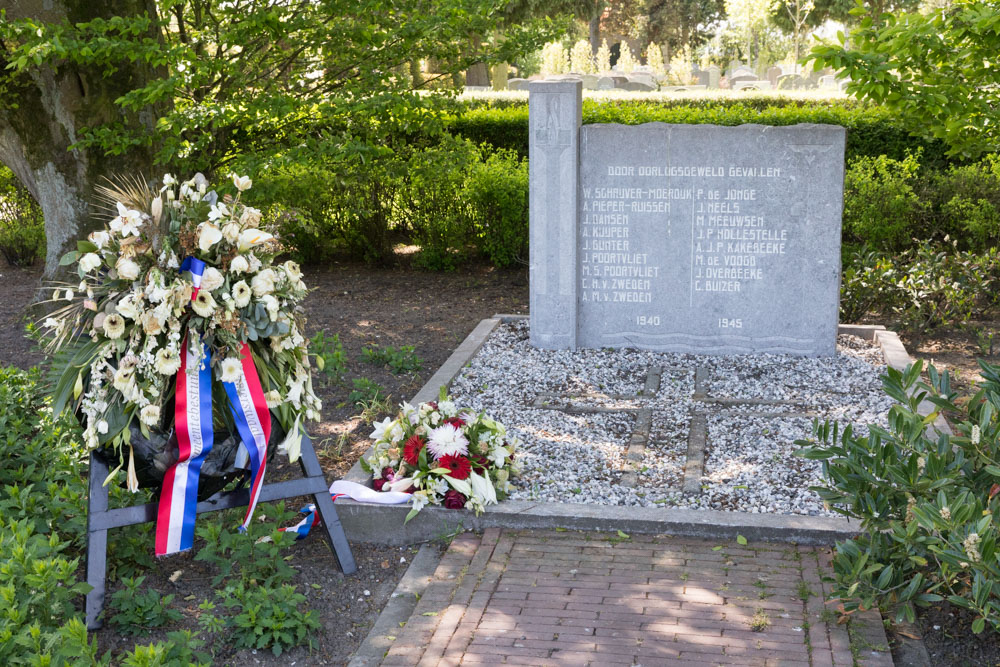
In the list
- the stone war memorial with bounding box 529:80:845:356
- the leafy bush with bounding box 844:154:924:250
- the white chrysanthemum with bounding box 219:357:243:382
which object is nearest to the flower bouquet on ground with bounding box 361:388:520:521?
the white chrysanthemum with bounding box 219:357:243:382

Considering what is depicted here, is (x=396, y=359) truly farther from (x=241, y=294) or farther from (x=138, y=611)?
(x=138, y=611)

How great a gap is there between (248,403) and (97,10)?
18.2 feet

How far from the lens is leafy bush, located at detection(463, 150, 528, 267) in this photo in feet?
31.6

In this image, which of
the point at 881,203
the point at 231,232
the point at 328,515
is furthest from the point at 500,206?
the point at 231,232

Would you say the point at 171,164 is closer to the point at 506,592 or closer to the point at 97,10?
the point at 97,10

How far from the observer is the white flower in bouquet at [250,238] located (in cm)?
357

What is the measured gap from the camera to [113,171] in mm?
8227

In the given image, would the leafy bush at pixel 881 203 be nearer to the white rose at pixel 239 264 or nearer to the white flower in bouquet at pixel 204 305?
the white rose at pixel 239 264

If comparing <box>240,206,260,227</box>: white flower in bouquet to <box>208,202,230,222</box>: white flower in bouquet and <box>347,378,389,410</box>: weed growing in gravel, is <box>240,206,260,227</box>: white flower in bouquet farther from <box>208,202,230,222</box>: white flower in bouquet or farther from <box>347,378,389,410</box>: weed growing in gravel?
<box>347,378,389,410</box>: weed growing in gravel

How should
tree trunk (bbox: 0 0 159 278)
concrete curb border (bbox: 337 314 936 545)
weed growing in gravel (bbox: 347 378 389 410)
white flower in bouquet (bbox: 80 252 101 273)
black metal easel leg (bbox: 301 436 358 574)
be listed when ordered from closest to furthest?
white flower in bouquet (bbox: 80 252 101 273) → black metal easel leg (bbox: 301 436 358 574) → concrete curb border (bbox: 337 314 936 545) → weed growing in gravel (bbox: 347 378 389 410) → tree trunk (bbox: 0 0 159 278)

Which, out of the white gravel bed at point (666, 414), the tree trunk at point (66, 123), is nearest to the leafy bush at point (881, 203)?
the white gravel bed at point (666, 414)

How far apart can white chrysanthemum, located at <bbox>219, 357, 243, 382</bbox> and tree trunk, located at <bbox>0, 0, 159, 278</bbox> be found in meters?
4.96

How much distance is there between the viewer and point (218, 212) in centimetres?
352

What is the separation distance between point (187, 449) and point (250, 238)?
86 cm
